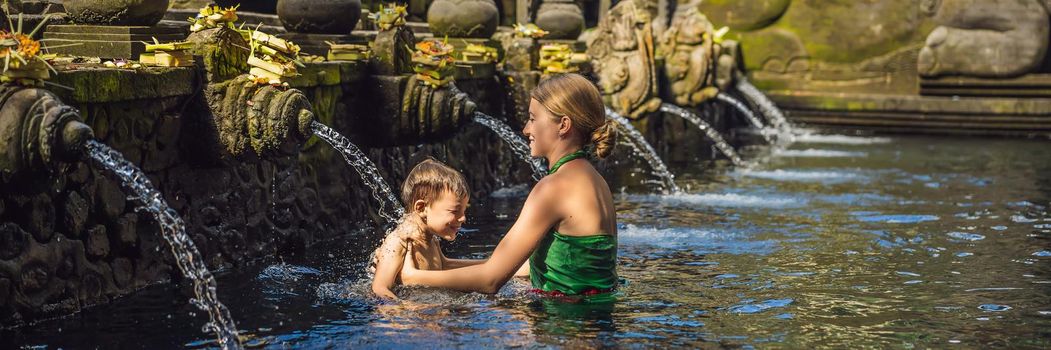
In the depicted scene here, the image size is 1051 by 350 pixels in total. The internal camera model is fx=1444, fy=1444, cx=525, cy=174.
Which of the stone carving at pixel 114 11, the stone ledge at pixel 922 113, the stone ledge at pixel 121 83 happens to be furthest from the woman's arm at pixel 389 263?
the stone ledge at pixel 922 113

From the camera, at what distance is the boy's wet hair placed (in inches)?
216

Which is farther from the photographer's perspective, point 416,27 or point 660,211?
point 416,27

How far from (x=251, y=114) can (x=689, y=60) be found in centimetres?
1088

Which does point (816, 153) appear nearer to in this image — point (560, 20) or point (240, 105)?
point (560, 20)

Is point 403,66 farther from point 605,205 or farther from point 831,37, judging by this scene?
point 831,37

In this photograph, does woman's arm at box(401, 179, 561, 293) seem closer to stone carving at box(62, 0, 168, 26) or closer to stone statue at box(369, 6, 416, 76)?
stone carving at box(62, 0, 168, 26)

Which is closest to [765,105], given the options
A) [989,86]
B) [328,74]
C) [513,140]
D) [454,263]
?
[989,86]

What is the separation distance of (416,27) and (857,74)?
30.3 feet

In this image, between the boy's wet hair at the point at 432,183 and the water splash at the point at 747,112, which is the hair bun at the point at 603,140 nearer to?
the boy's wet hair at the point at 432,183

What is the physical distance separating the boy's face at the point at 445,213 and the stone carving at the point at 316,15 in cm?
421

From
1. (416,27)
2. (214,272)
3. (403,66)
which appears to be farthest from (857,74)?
(214,272)

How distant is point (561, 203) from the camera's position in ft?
17.5

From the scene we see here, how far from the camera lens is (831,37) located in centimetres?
2233

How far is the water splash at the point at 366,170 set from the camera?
800 centimetres
